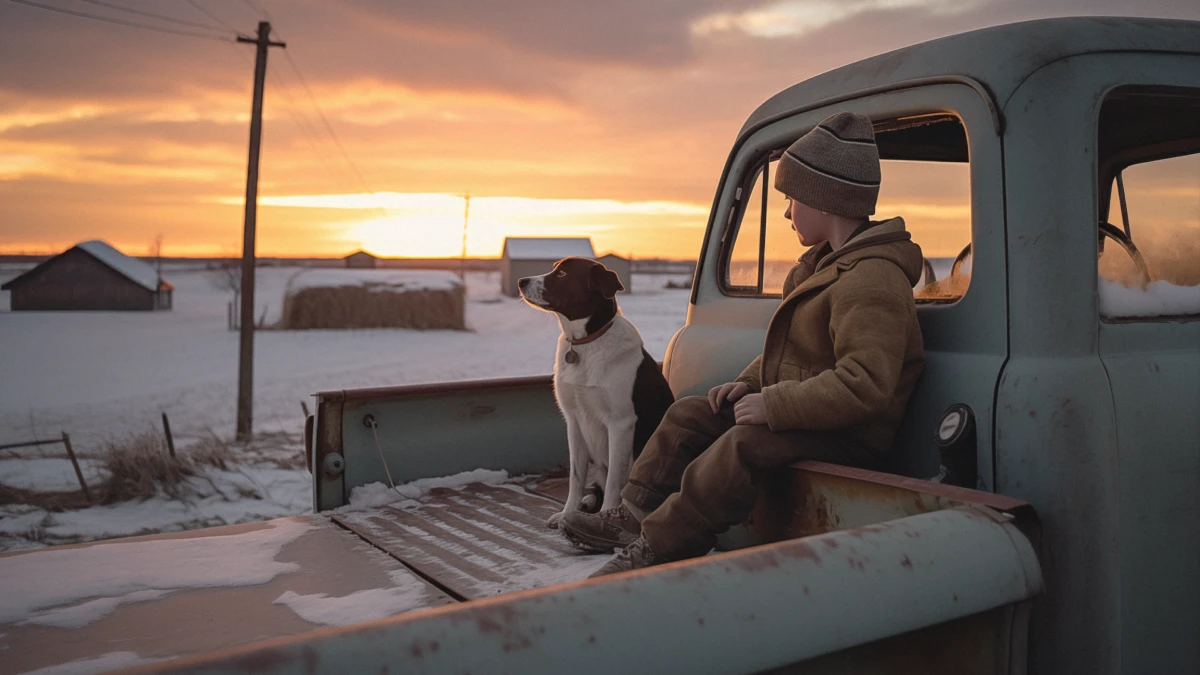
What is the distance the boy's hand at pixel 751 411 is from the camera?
2275 mm

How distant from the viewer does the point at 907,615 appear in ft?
4.64

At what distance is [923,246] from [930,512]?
4.41 ft

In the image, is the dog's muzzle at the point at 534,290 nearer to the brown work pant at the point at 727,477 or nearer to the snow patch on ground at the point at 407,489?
the snow patch on ground at the point at 407,489

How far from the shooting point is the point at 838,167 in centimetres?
249

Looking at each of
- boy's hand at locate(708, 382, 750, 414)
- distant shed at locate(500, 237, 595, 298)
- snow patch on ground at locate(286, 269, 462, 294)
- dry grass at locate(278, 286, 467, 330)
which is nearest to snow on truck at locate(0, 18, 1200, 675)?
boy's hand at locate(708, 382, 750, 414)

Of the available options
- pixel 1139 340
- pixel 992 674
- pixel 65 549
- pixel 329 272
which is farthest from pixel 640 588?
pixel 329 272

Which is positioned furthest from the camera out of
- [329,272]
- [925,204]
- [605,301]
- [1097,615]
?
[329,272]

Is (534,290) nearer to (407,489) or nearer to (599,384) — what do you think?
(599,384)

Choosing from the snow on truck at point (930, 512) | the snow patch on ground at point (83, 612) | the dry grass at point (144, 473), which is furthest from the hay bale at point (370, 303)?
the snow patch on ground at point (83, 612)

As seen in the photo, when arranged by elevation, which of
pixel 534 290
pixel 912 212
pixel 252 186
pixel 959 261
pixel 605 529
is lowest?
pixel 605 529

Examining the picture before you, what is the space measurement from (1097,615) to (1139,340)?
0.65 metres

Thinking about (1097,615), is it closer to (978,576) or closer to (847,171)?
(978,576)

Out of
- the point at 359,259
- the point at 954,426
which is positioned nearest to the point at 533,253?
the point at 359,259

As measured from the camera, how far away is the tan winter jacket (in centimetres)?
219
